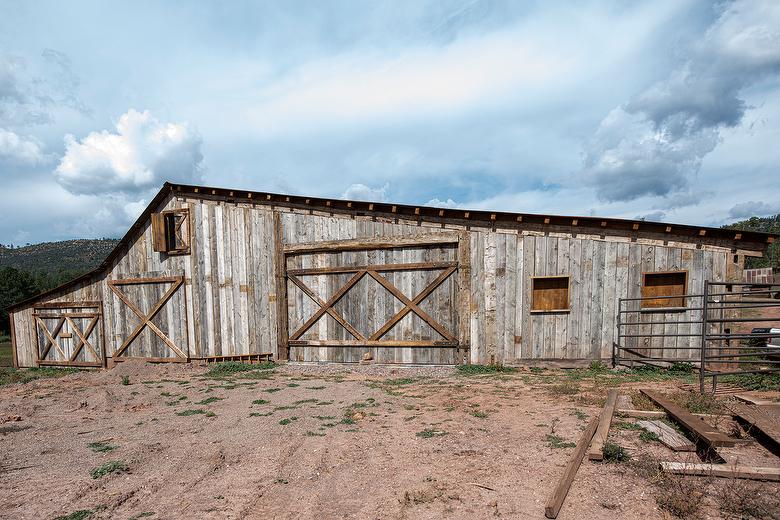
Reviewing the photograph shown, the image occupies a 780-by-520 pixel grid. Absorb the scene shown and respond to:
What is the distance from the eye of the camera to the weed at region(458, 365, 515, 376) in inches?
390

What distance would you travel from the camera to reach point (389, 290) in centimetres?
1131

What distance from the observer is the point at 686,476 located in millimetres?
3926

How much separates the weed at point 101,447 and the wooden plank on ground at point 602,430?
668 cm

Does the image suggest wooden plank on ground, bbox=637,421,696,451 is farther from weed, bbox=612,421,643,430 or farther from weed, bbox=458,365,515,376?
weed, bbox=458,365,515,376

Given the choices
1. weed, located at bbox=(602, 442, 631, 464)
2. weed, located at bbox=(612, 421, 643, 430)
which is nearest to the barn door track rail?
weed, located at bbox=(612, 421, 643, 430)

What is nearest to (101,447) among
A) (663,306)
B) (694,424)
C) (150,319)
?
(694,424)

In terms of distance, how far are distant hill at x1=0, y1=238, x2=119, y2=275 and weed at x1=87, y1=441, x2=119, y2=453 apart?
128233 millimetres

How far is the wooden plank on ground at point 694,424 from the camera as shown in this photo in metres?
4.39

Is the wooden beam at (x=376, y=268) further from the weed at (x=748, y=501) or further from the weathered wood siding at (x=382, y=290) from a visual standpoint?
the weed at (x=748, y=501)

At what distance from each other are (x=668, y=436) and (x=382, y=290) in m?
7.72

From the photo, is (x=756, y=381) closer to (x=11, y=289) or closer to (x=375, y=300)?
(x=375, y=300)

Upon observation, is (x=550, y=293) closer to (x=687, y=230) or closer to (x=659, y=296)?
(x=659, y=296)

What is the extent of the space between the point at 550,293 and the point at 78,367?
17678 mm

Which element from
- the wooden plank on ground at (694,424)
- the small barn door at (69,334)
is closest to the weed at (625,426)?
the wooden plank on ground at (694,424)
